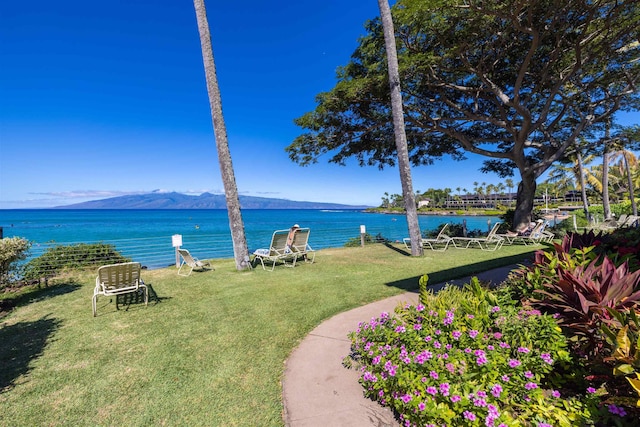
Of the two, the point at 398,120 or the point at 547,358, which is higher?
the point at 398,120

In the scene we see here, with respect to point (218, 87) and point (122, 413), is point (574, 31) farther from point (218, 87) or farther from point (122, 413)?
point (122, 413)

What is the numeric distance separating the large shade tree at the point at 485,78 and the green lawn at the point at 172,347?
7.51 m

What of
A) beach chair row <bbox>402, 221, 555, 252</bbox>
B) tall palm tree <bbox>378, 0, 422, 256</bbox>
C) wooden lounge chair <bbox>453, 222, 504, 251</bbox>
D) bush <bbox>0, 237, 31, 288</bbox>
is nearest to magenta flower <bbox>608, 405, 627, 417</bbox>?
tall palm tree <bbox>378, 0, 422, 256</bbox>

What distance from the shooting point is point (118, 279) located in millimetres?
5160

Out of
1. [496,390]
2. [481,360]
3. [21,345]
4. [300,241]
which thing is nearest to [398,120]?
[300,241]

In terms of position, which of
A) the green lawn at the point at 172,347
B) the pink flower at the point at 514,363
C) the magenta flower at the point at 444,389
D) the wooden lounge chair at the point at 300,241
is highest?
the wooden lounge chair at the point at 300,241

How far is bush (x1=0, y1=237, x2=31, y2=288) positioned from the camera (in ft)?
18.8

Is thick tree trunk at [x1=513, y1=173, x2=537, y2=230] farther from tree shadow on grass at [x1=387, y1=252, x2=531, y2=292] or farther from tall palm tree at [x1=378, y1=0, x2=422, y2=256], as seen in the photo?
tall palm tree at [x1=378, y1=0, x2=422, y2=256]

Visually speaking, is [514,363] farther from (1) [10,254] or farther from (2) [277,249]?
(1) [10,254]

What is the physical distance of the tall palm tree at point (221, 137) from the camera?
7961 millimetres

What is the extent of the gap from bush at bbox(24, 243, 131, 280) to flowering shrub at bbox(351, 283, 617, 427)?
345 inches

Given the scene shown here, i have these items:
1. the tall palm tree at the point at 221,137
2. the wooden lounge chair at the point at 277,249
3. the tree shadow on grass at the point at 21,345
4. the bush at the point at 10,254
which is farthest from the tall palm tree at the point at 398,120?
the bush at the point at 10,254

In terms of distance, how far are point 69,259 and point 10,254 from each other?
9.41 feet

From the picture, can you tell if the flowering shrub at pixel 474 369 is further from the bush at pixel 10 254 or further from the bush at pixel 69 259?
the bush at pixel 69 259
